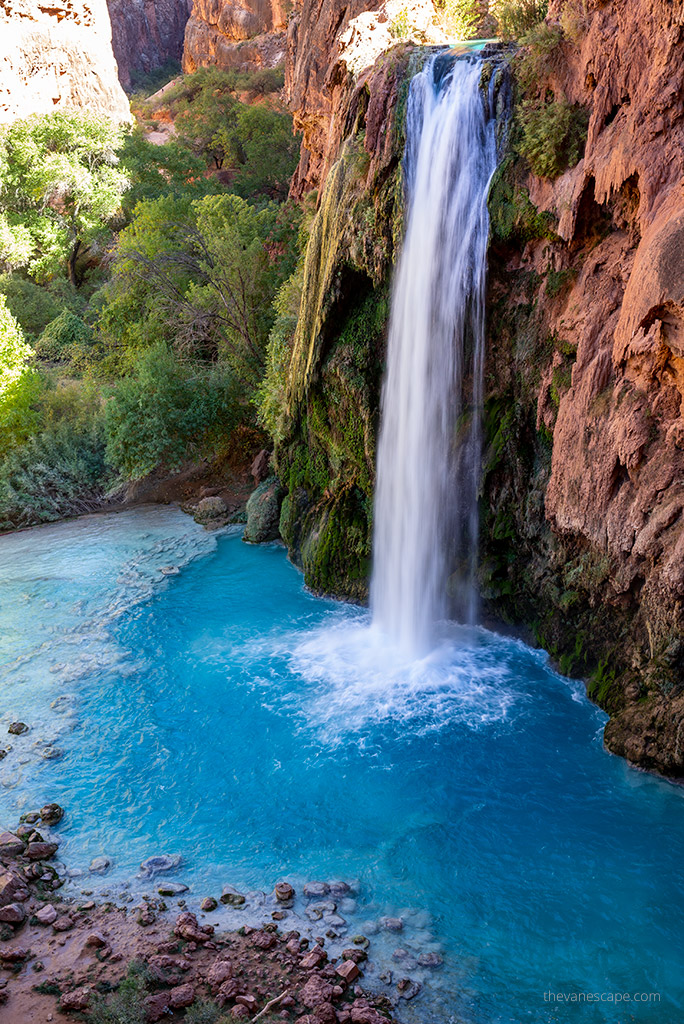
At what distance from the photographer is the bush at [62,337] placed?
27.2 metres

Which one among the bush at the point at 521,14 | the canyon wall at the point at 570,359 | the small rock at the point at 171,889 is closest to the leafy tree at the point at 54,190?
the canyon wall at the point at 570,359

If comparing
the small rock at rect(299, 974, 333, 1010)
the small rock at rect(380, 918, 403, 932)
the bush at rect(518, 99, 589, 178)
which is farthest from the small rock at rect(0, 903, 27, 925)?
the bush at rect(518, 99, 589, 178)

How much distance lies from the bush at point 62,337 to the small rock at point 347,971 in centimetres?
2529

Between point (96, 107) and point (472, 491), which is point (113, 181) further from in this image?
point (472, 491)

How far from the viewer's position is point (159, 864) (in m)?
7.06

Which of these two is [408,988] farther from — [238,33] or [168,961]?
[238,33]

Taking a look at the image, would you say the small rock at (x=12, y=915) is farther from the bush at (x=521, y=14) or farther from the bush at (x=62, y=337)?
the bush at (x=62, y=337)

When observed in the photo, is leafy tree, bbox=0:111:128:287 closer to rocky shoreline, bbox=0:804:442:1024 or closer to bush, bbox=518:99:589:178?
bush, bbox=518:99:589:178

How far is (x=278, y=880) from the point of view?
6867 mm

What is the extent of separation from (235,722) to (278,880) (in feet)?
9.45

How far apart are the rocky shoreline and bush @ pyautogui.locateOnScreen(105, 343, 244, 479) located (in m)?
13.2

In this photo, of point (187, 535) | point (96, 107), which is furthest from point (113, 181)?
point (187, 535)

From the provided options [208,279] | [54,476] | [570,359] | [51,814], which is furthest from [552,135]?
[54,476]

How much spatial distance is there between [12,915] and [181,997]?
203 centimetres
